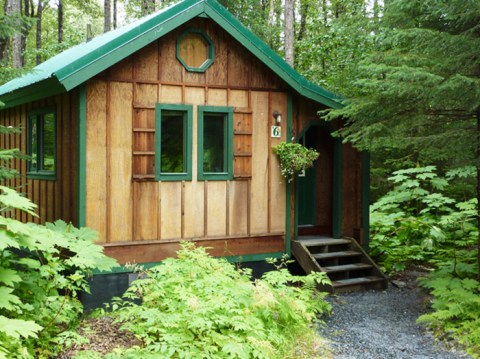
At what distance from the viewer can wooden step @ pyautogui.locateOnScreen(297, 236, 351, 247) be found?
34.2 feet

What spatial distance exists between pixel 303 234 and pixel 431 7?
528 centimetres

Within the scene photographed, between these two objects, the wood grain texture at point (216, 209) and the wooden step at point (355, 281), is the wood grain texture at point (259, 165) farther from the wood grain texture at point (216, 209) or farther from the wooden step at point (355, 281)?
the wooden step at point (355, 281)

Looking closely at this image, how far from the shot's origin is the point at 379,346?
23.0 feet

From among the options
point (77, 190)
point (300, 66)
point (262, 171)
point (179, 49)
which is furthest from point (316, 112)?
point (300, 66)

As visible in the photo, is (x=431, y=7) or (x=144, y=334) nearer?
(x=144, y=334)

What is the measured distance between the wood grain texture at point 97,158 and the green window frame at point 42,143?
1.37m

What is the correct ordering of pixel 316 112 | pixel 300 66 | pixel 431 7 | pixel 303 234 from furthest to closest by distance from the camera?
pixel 300 66 → pixel 303 234 → pixel 316 112 → pixel 431 7

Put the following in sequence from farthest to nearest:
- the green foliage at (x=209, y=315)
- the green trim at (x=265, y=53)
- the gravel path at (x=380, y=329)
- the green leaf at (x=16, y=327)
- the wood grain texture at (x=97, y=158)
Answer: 1. the green trim at (x=265, y=53)
2. the wood grain texture at (x=97, y=158)
3. the gravel path at (x=380, y=329)
4. the green foliage at (x=209, y=315)
5. the green leaf at (x=16, y=327)

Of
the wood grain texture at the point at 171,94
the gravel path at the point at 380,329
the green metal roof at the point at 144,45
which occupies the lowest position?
the gravel path at the point at 380,329

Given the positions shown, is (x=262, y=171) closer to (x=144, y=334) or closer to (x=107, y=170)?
(x=107, y=170)

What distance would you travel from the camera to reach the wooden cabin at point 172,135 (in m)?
8.30

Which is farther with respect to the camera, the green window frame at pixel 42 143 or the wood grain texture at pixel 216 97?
the green window frame at pixel 42 143

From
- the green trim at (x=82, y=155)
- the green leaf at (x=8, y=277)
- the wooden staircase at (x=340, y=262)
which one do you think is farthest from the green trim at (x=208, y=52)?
the green leaf at (x=8, y=277)

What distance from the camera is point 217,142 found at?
9.48 metres
